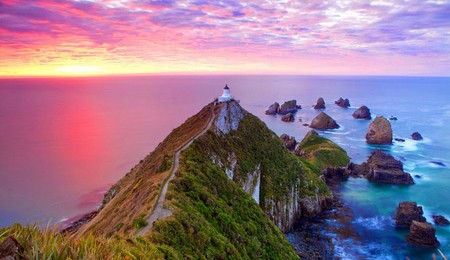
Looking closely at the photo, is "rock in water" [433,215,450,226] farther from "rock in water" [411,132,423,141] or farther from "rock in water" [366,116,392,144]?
"rock in water" [411,132,423,141]

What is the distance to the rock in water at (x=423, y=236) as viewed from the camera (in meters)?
45.2

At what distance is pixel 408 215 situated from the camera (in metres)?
51.3

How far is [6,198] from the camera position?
213 feet

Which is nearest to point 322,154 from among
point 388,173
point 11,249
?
point 388,173

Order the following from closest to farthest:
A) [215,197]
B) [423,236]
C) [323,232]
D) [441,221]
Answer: [215,197] < [423,236] < [323,232] < [441,221]

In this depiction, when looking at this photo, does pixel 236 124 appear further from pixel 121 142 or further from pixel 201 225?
pixel 121 142

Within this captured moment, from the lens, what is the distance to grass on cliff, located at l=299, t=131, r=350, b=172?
241ft

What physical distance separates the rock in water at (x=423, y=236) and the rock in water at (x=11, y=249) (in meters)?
49.1

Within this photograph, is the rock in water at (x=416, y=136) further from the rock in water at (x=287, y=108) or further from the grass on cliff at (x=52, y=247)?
the grass on cliff at (x=52, y=247)

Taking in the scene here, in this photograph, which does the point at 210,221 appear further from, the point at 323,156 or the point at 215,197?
the point at 323,156

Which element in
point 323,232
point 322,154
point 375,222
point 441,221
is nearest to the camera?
point 323,232

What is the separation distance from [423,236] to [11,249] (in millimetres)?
49426

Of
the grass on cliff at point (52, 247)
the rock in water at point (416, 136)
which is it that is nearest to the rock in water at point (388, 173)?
the rock in water at point (416, 136)

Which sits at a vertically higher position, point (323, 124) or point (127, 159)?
point (323, 124)
